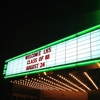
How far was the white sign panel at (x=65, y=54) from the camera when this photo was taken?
23.4ft

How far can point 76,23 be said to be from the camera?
35.9 feet

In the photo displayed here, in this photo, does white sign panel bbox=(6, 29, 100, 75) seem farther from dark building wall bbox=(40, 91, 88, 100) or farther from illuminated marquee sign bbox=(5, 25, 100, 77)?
dark building wall bbox=(40, 91, 88, 100)

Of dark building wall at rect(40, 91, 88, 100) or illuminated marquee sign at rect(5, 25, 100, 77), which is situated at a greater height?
illuminated marquee sign at rect(5, 25, 100, 77)

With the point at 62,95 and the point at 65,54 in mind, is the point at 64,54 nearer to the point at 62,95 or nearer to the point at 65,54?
the point at 65,54

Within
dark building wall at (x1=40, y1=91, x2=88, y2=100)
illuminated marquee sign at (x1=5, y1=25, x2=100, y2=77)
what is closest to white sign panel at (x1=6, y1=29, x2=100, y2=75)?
illuminated marquee sign at (x1=5, y1=25, x2=100, y2=77)

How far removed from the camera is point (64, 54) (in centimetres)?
836

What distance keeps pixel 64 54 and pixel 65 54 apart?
0.26ft

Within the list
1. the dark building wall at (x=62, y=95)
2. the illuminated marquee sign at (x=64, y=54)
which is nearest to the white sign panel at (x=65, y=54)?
the illuminated marquee sign at (x=64, y=54)

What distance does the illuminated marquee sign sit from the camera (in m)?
7.16

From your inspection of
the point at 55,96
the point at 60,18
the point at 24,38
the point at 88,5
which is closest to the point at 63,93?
the point at 55,96

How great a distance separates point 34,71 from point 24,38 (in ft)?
18.8

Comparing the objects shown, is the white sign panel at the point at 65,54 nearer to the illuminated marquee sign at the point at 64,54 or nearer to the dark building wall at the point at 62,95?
the illuminated marquee sign at the point at 64,54

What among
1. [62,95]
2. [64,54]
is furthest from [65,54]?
[62,95]

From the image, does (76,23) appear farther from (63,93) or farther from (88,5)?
(63,93)
